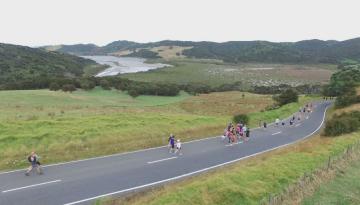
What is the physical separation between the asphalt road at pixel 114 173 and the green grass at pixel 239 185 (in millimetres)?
1434

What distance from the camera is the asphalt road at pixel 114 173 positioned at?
18.5 m

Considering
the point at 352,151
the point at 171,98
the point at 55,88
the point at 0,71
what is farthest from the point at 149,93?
the point at 0,71

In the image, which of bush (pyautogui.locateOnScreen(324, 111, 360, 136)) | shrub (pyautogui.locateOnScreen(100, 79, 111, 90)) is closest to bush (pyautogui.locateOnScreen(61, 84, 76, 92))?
shrub (pyautogui.locateOnScreen(100, 79, 111, 90))

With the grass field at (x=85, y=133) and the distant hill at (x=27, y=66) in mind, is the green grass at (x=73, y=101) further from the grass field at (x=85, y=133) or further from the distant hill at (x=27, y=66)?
the distant hill at (x=27, y=66)

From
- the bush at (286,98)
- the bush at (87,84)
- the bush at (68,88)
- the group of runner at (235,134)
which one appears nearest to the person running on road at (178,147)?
the group of runner at (235,134)

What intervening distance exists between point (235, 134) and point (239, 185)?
1746 cm

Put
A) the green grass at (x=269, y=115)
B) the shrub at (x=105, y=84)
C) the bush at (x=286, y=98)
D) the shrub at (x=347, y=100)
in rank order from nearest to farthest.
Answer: the green grass at (x=269, y=115)
the shrub at (x=347, y=100)
the shrub at (x=105, y=84)
the bush at (x=286, y=98)

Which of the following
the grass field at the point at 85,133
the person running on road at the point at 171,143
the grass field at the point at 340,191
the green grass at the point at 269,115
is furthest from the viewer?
the green grass at the point at 269,115

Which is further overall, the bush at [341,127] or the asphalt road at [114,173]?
the bush at [341,127]

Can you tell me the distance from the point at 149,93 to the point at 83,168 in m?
56.3

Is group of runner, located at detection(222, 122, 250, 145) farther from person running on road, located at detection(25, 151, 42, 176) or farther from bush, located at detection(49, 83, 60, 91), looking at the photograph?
bush, located at detection(49, 83, 60, 91)

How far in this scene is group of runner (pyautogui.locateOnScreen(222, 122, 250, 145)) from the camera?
35969 millimetres

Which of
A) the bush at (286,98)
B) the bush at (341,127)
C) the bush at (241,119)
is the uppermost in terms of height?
the bush at (341,127)

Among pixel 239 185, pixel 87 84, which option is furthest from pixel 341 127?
pixel 87 84
